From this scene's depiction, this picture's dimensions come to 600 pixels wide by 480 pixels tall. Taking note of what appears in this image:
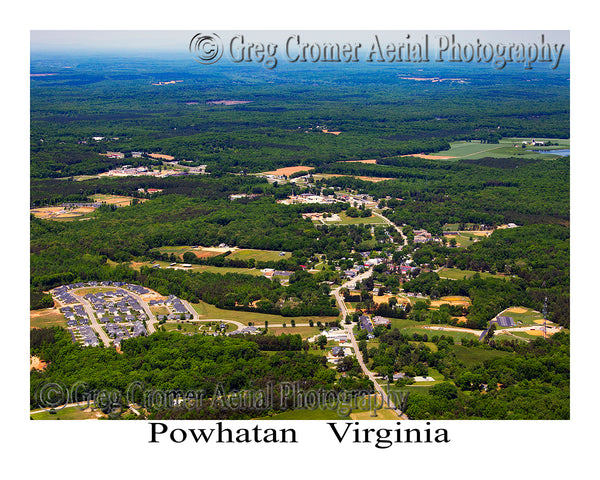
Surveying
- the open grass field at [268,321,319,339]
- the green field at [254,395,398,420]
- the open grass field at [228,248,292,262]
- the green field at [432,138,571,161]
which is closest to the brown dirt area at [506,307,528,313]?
the open grass field at [268,321,319,339]

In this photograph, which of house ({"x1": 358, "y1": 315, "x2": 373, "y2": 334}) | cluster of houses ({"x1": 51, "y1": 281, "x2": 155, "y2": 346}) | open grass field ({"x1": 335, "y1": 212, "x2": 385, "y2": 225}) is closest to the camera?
cluster of houses ({"x1": 51, "y1": 281, "x2": 155, "y2": 346})

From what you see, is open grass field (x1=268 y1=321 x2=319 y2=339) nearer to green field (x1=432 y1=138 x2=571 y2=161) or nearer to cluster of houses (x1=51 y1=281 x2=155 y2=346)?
cluster of houses (x1=51 y1=281 x2=155 y2=346)

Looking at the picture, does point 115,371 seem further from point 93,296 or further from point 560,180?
point 560,180

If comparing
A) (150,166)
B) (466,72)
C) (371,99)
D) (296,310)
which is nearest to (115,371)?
(296,310)

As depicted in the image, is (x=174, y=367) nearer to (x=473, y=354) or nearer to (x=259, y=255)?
(x=473, y=354)

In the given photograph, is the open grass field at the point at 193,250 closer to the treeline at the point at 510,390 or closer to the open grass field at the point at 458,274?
the open grass field at the point at 458,274
